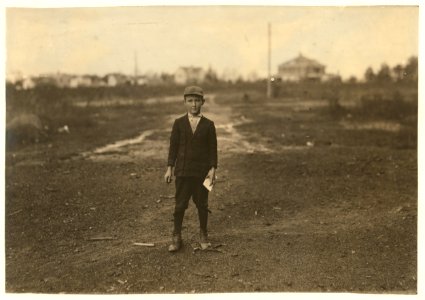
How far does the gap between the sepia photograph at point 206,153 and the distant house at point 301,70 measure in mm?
21

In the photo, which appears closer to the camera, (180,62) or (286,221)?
(286,221)

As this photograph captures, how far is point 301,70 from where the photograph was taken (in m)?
4.45

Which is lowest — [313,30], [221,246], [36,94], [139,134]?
[221,246]

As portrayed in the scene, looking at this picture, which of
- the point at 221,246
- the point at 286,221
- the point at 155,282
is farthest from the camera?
the point at 286,221

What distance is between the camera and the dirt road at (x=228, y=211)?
10.7ft

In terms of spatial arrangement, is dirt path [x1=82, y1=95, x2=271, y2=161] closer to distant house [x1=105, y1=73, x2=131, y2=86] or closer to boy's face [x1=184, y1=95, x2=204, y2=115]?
distant house [x1=105, y1=73, x2=131, y2=86]

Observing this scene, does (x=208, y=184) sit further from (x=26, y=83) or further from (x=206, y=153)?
(x=26, y=83)

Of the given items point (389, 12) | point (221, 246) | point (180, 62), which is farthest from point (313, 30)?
point (221, 246)

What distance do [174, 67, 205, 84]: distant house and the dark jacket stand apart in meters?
1.02

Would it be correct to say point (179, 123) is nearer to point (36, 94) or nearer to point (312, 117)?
point (36, 94)

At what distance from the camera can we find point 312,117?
5152 millimetres

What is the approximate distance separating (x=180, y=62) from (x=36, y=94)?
1336 millimetres

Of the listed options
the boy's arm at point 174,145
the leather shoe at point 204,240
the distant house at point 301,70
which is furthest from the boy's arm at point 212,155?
the distant house at point 301,70

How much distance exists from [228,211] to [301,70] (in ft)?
5.24
